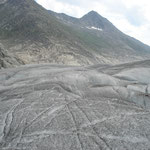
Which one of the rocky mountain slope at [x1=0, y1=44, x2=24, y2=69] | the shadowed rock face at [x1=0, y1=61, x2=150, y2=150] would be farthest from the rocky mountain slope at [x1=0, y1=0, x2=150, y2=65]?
the shadowed rock face at [x1=0, y1=61, x2=150, y2=150]

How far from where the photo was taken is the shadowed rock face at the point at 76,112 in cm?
520

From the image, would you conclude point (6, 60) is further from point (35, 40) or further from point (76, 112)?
point (35, 40)

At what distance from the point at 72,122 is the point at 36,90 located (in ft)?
9.92

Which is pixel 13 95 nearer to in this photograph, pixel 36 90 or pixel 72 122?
pixel 36 90

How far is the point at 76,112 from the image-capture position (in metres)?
6.52

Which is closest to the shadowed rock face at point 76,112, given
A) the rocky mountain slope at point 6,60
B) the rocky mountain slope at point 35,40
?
the rocky mountain slope at point 6,60

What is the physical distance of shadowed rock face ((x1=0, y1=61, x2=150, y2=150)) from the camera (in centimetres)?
520

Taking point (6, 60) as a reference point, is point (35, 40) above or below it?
above

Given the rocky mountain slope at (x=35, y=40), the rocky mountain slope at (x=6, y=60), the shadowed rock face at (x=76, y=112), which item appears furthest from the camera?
the rocky mountain slope at (x=35, y=40)

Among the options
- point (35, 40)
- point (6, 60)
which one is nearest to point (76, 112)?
point (6, 60)

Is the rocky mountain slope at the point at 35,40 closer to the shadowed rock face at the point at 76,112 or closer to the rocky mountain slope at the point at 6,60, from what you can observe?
the rocky mountain slope at the point at 6,60

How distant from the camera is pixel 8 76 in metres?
11.2

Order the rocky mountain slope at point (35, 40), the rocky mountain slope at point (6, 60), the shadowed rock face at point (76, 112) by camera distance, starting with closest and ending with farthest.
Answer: the shadowed rock face at point (76, 112), the rocky mountain slope at point (6, 60), the rocky mountain slope at point (35, 40)

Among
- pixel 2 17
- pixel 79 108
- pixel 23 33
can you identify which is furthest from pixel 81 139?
pixel 2 17
